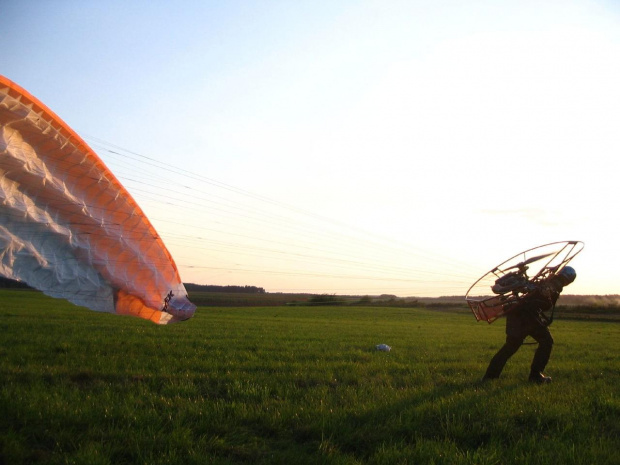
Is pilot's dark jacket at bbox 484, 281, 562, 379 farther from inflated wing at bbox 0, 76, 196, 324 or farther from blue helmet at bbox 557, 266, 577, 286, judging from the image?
inflated wing at bbox 0, 76, 196, 324

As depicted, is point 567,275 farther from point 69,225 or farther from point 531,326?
point 69,225

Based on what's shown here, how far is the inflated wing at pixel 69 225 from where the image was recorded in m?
7.75

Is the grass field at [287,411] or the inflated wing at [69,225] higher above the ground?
the inflated wing at [69,225]

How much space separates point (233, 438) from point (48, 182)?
5794 millimetres

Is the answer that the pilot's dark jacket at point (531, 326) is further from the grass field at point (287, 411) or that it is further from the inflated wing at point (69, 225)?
the inflated wing at point (69, 225)

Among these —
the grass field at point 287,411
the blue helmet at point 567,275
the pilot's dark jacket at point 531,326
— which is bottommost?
the grass field at point 287,411

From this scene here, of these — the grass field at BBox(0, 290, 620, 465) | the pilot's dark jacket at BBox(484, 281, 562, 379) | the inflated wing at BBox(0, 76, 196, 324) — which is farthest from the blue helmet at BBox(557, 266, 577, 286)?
the inflated wing at BBox(0, 76, 196, 324)

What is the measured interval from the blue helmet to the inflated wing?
7.76 meters

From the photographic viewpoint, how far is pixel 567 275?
8828mm

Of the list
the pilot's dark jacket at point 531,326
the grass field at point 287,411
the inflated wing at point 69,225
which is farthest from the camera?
the pilot's dark jacket at point 531,326

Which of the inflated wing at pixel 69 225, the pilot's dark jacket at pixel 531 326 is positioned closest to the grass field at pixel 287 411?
the pilot's dark jacket at pixel 531 326

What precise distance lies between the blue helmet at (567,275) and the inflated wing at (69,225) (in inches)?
306

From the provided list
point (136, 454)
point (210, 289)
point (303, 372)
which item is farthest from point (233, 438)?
point (210, 289)

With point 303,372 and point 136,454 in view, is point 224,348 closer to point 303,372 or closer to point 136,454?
point 303,372
